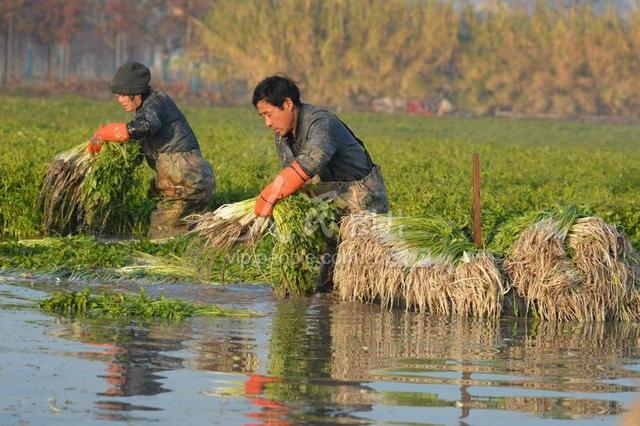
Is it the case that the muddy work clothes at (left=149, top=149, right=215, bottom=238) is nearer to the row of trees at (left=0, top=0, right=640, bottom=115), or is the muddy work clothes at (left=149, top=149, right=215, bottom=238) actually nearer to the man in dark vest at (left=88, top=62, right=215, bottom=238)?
the man in dark vest at (left=88, top=62, right=215, bottom=238)

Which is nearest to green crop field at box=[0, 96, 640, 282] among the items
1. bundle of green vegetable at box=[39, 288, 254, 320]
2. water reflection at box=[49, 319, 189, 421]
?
bundle of green vegetable at box=[39, 288, 254, 320]

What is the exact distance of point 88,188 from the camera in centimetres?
1400

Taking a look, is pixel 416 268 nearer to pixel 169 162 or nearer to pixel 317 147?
pixel 317 147

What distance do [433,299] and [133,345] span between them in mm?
2735

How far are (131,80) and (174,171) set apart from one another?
1089 millimetres

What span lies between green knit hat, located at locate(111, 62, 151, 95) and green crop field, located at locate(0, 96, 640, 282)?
4.90 ft

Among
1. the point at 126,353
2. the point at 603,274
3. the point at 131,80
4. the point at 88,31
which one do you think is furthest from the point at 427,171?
the point at 88,31

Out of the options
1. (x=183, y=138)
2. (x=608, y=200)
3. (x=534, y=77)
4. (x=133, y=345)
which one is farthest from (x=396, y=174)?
(x=534, y=77)

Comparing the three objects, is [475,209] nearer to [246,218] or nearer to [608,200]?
[246,218]

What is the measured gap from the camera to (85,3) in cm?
10362

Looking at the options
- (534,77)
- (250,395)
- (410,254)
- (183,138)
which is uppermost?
(534,77)

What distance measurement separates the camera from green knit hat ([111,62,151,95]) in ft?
46.1

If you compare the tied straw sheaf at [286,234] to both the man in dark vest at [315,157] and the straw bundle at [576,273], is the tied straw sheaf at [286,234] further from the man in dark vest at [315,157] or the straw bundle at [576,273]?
the straw bundle at [576,273]

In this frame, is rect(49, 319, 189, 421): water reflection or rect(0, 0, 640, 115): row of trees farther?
rect(0, 0, 640, 115): row of trees
